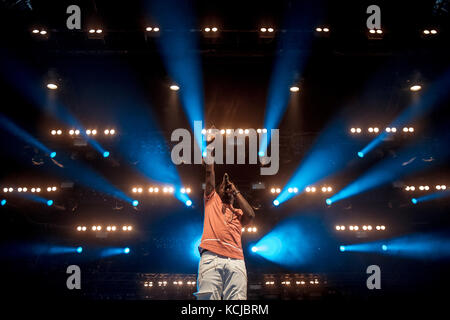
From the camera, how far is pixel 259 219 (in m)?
7.30

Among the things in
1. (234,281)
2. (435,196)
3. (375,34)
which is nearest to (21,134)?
(234,281)

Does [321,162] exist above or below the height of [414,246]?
above

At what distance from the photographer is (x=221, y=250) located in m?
3.06

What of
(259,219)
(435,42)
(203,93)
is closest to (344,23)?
(435,42)

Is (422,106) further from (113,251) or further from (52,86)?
(52,86)

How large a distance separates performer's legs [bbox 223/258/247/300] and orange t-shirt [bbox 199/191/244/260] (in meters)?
0.10

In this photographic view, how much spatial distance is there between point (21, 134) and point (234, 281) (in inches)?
248

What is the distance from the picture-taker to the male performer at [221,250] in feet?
9.40

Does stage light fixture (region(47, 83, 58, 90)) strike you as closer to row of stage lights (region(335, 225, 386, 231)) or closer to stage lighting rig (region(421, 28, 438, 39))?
Result: row of stage lights (region(335, 225, 386, 231))

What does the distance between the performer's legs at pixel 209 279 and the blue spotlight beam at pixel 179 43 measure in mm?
4098

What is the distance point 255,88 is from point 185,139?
2.23m

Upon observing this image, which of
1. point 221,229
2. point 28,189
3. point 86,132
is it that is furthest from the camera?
point 28,189

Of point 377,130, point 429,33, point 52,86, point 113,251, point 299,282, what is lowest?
point 299,282
